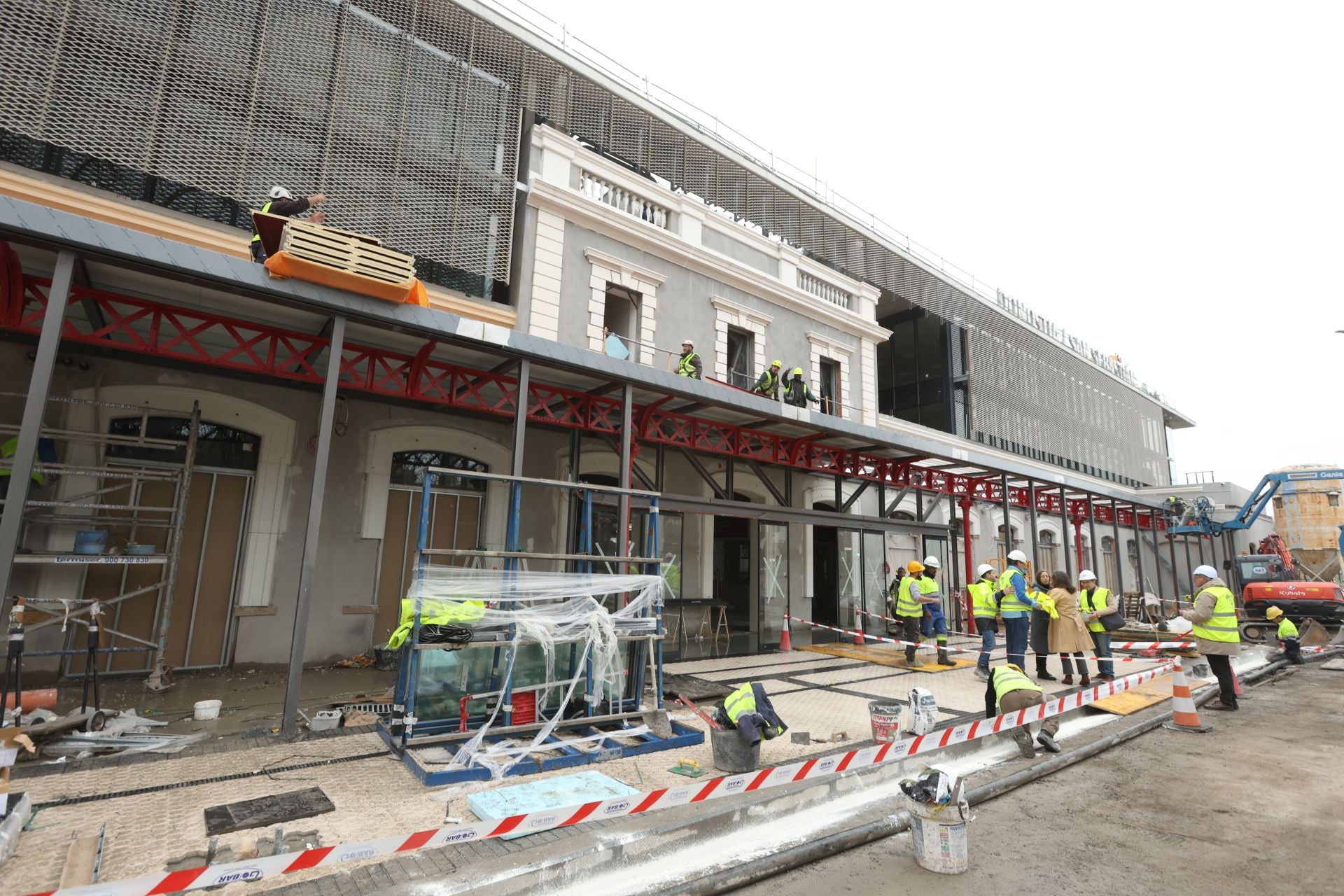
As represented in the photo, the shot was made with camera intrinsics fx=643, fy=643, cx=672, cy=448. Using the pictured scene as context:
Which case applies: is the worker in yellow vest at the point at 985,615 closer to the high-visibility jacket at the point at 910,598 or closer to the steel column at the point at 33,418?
the high-visibility jacket at the point at 910,598

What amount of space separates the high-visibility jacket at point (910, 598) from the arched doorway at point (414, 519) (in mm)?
7664

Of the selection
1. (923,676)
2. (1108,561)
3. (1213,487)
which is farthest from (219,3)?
(1213,487)

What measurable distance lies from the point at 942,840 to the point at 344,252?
7.52m

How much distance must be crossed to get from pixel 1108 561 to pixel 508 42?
28.5 meters

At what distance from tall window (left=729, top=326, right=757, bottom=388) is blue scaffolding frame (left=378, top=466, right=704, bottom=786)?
883 cm

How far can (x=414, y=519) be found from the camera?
11.2 metres

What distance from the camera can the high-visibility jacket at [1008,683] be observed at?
6.45 meters

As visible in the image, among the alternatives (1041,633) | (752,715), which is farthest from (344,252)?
(1041,633)

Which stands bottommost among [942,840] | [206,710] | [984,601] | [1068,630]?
[206,710]

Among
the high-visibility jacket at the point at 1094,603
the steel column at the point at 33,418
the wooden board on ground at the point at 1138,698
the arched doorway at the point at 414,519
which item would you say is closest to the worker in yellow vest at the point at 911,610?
the high-visibility jacket at the point at 1094,603

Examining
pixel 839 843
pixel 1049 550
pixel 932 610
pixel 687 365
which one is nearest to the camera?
pixel 839 843

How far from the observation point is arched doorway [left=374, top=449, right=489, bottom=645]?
1066 cm

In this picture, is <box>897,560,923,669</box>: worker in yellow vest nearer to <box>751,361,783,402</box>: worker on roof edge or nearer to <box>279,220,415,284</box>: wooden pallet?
<box>751,361,783,402</box>: worker on roof edge

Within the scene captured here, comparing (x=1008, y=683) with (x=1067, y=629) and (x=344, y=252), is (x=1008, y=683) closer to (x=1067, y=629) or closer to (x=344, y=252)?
(x=1067, y=629)
